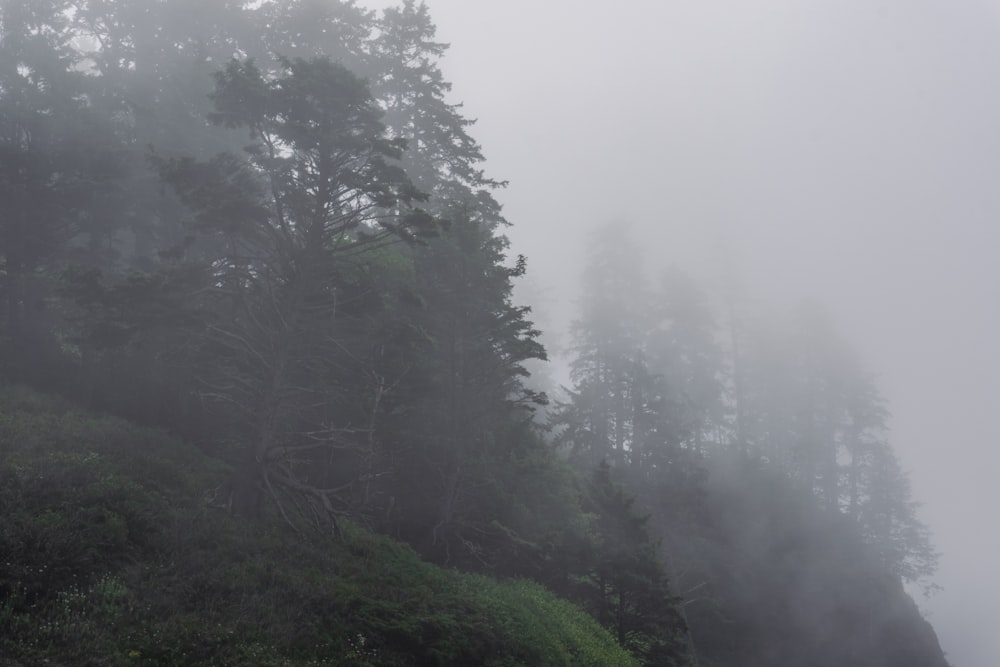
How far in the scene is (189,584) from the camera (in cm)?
1070

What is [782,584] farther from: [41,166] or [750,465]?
[41,166]

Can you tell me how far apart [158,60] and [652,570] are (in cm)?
3055

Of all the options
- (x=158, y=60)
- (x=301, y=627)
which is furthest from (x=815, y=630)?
(x=158, y=60)

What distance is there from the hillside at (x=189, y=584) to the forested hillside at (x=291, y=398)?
6 cm

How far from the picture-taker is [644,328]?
164 feet

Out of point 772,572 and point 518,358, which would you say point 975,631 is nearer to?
point 772,572

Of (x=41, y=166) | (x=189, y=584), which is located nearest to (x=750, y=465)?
(x=189, y=584)

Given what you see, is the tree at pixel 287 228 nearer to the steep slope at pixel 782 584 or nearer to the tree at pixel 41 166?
the tree at pixel 41 166

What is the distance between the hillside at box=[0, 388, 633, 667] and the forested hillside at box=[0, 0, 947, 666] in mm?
59

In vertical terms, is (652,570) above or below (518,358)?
below

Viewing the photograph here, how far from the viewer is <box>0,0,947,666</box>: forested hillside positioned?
438 inches

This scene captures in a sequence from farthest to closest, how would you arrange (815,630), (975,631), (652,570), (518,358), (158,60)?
(975,631), (815,630), (158,60), (518,358), (652,570)

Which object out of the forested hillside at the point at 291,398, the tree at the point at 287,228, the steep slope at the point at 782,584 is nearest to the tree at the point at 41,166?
the forested hillside at the point at 291,398

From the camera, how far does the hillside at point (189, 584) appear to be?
29.0 feet
